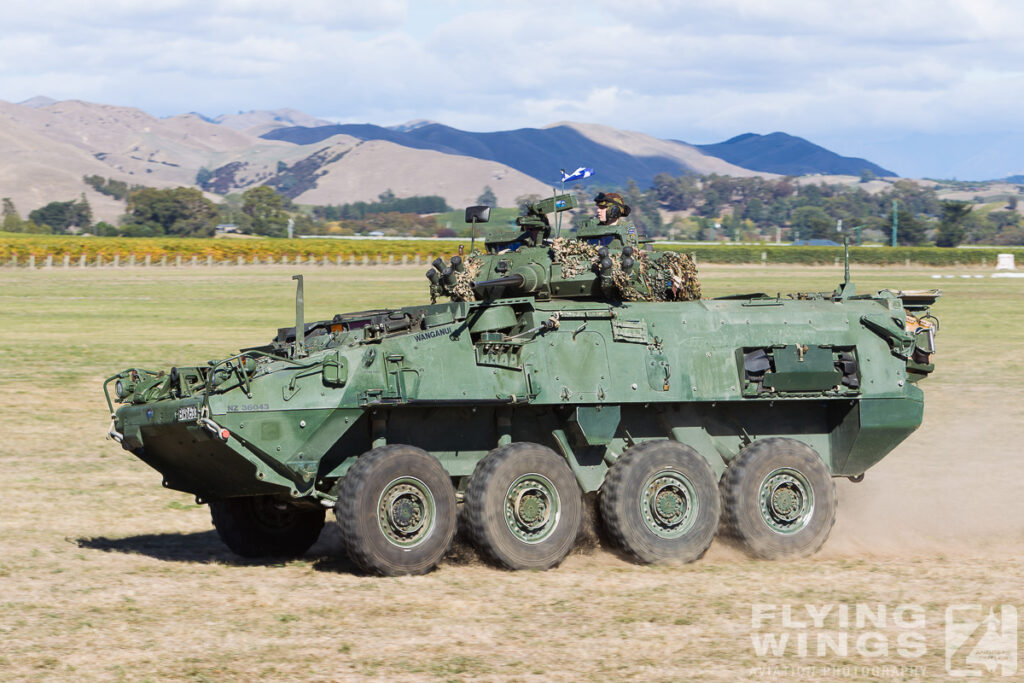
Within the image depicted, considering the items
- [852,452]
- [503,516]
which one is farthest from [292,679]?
[852,452]

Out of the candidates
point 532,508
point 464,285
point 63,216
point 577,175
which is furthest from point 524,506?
point 63,216

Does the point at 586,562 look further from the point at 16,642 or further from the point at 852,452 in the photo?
the point at 16,642

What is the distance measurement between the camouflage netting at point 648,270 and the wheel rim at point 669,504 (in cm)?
226

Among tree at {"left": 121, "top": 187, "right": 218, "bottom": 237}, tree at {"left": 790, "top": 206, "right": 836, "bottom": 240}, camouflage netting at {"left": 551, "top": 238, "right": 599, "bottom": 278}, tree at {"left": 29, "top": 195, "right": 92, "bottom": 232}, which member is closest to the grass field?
camouflage netting at {"left": 551, "top": 238, "right": 599, "bottom": 278}

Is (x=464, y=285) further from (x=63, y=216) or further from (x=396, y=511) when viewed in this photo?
(x=63, y=216)

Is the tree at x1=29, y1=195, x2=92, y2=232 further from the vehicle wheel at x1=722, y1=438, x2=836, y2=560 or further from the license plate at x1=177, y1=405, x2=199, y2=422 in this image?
the vehicle wheel at x1=722, y1=438, x2=836, y2=560

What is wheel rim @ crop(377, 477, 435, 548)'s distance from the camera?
13000mm

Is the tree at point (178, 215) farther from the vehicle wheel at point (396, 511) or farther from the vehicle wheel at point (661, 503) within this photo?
the vehicle wheel at point (396, 511)

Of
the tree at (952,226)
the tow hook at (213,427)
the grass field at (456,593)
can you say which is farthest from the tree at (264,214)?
the tow hook at (213,427)

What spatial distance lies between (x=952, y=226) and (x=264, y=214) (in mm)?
78927

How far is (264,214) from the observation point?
157 m

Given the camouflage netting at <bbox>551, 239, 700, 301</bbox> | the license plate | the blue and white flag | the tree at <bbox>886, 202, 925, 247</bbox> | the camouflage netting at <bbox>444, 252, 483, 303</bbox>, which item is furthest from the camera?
the tree at <bbox>886, 202, 925, 247</bbox>

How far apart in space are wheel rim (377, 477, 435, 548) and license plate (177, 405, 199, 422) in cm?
194

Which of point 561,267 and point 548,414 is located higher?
point 561,267
